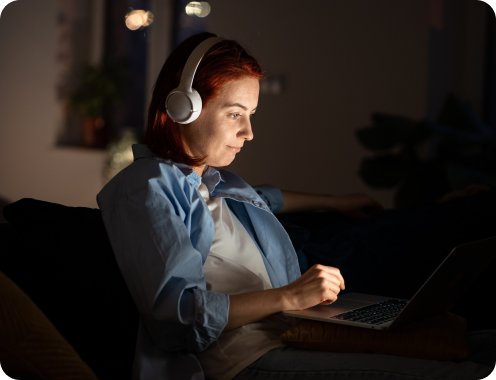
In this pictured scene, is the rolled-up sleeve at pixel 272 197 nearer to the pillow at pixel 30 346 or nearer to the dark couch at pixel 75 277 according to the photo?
the dark couch at pixel 75 277

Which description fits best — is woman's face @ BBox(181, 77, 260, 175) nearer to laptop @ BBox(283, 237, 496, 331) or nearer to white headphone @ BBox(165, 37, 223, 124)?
white headphone @ BBox(165, 37, 223, 124)

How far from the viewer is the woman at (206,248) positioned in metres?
0.81

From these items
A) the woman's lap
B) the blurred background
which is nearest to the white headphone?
the woman's lap

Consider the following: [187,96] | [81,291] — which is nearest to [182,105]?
[187,96]

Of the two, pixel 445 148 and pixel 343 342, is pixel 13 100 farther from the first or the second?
pixel 343 342

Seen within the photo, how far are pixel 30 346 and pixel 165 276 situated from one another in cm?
24

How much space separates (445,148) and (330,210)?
156 cm

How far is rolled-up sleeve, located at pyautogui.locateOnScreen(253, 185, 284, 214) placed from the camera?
1324 millimetres

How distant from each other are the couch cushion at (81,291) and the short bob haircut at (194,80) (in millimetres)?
284

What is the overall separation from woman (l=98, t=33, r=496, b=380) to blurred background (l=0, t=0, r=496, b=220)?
1172mm

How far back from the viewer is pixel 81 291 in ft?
2.80

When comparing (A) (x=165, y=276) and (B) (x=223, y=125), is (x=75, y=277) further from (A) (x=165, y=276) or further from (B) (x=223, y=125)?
(B) (x=223, y=125)

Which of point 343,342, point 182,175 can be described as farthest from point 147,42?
point 343,342

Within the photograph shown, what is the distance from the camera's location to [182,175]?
955mm
